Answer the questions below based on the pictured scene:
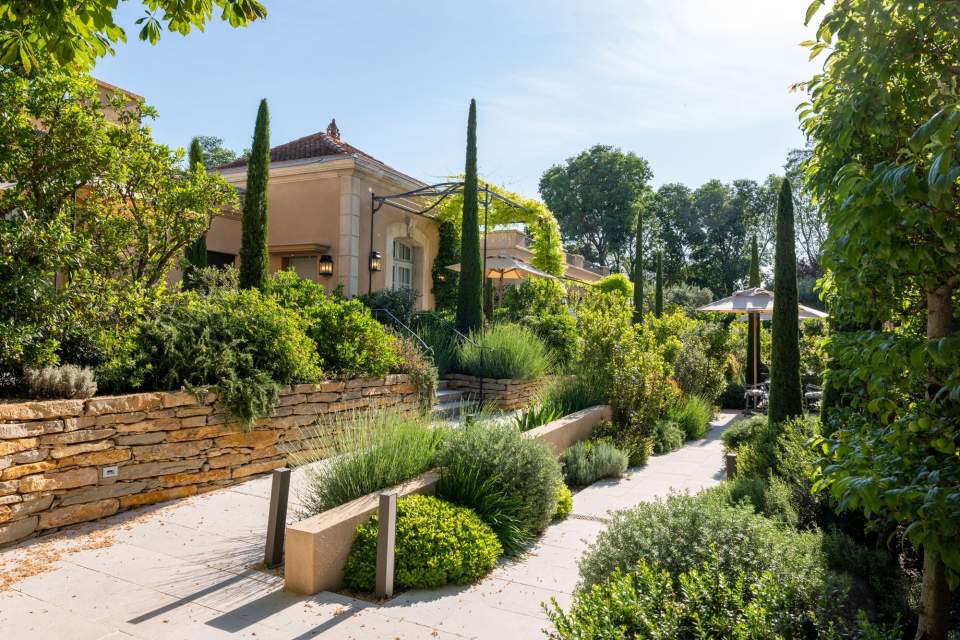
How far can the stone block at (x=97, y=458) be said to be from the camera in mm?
4602

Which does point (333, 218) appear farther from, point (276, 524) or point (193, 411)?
point (276, 524)

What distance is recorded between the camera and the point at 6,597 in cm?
344

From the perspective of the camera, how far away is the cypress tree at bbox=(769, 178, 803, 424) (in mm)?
7414

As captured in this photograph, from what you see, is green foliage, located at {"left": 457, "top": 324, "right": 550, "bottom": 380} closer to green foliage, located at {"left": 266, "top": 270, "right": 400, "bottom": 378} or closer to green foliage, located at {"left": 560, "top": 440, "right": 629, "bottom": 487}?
green foliage, located at {"left": 266, "top": 270, "right": 400, "bottom": 378}

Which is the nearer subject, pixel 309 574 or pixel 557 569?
pixel 309 574

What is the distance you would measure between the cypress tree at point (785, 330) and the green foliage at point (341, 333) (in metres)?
5.02

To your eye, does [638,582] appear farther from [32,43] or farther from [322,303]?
[322,303]

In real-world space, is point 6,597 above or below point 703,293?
below

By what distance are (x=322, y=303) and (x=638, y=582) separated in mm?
5788

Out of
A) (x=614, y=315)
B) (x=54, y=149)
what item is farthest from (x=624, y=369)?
(x=54, y=149)

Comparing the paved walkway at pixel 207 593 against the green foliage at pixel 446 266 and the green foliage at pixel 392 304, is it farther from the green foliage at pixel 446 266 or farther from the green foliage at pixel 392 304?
the green foliage at pixel 446 266

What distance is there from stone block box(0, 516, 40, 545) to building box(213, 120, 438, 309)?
8834 millimetres

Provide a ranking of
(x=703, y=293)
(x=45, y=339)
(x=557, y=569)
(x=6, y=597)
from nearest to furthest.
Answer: (x=6, y=597)
(x=557, y=569)
(x=45, y=339)
(x=703, y=293)

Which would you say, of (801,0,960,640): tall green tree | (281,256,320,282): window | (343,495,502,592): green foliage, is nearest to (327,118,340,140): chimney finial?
(281,256,320,282): window
